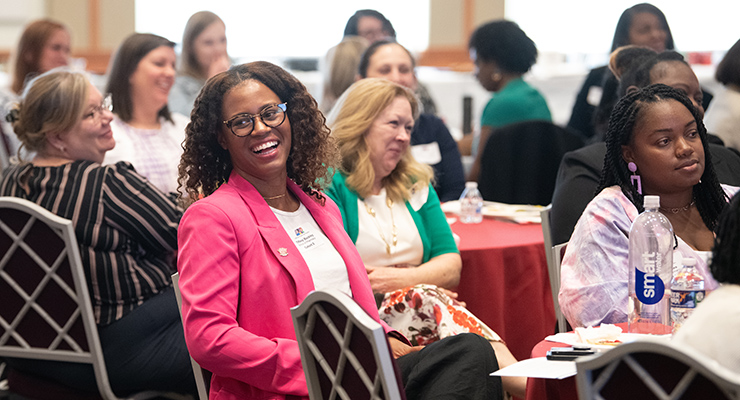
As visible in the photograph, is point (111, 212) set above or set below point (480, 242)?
above

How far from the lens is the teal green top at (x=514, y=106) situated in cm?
464

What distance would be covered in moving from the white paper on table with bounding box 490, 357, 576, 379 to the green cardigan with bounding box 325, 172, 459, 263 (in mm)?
1192

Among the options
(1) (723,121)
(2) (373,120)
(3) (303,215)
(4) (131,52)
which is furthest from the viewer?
(4) (131,52)

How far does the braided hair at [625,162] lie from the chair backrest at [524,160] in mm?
2045

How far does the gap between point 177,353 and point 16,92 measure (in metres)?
3.43

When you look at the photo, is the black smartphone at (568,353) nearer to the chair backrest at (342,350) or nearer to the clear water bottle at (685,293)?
the clear water bottle at (685,293)

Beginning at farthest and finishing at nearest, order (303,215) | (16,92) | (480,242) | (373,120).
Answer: (16,92)
(480,242)
(373,120)
(303,215)

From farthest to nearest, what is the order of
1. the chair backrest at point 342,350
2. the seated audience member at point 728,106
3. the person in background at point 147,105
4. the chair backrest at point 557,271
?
the person in background at point 147,105 < the seated audience member at point 728,106 < the chair backrest at point 557,271 < the chair backrest at point 342,350

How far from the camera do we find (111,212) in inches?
97.2

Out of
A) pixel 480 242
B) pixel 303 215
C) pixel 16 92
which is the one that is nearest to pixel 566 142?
pixel 480 242

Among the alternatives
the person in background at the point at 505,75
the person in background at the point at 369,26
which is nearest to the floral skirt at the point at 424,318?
the person in background at the point at 505,75

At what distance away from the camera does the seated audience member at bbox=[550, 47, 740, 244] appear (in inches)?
105

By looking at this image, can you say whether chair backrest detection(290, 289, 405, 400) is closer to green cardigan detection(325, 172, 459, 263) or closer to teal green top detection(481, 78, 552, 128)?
green cardigan detection(325, 172, 459, 263)

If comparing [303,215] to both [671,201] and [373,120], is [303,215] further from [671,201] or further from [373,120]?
[671,201]
